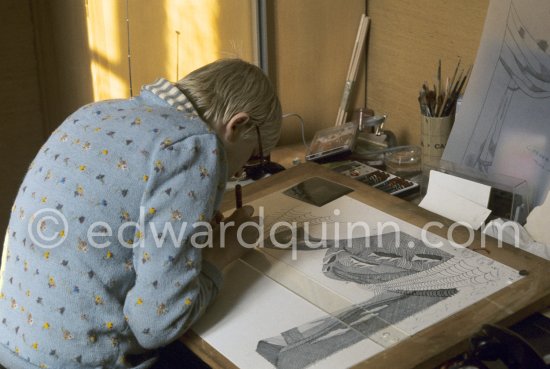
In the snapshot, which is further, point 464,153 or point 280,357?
point 464,153

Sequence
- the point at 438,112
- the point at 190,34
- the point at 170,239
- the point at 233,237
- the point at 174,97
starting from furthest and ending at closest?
the point at 190,34
the point at 438,112
the point at 233,237
the point at 174,97
the point at 170,239

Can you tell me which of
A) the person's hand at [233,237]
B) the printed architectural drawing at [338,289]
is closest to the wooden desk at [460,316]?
the printed architectural drawing at [338,289]

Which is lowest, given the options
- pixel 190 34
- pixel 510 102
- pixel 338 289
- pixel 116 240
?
pixel 338 289

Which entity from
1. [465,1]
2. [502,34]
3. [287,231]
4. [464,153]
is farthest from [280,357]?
[465,1]

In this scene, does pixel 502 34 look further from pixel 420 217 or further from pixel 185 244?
pixel 185 244

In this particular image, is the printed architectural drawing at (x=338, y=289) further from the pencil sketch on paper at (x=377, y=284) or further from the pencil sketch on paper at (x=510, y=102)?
the pencil sketch on paper at (x=510, y=102)

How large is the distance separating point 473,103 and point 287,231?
0.52 metres

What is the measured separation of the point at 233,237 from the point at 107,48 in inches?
24.7

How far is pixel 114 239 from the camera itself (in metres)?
1.10

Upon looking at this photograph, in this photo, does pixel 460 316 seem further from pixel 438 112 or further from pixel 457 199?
pixel 438 112

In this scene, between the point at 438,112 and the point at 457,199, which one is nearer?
the point at 457,199

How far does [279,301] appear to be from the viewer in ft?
3.91

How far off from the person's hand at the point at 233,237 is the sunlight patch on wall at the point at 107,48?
525 mm

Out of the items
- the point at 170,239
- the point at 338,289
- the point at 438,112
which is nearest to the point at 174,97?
the point at 170,239
